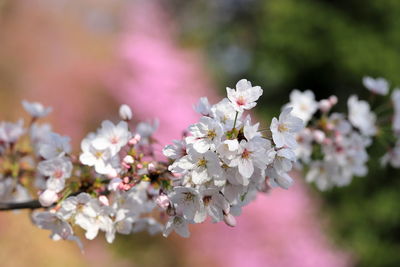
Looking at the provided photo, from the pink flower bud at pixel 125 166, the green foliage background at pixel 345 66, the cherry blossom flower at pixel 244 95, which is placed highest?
the cherry blossom flower at pixel 244 95

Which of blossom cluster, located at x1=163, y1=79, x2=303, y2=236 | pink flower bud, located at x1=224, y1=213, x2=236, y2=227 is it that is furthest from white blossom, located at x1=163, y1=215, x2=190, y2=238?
pink flower bud, located at x1=224, y1=213, x2=236, y2=227

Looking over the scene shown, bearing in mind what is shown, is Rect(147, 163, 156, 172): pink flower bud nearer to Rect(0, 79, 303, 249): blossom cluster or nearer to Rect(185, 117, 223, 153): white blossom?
Rect(0, 79, 303, 249): blossom cluster

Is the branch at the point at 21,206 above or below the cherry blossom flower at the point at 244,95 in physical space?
below

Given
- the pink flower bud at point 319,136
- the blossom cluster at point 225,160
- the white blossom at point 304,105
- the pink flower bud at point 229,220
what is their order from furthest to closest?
the white blossom at point 304,105 → the pink flower bud at point 319,136 → the pink flower bud at point 229,220 → the blossom cluster at point 225,160

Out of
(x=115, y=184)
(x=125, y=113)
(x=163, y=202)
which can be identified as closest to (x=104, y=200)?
(x=115, y=184)

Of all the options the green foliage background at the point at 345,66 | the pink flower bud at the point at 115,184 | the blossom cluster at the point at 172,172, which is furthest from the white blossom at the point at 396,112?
the green foliage background at the point at 345,66

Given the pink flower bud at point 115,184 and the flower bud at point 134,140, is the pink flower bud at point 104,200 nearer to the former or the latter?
the pink flower bud at point 115,184

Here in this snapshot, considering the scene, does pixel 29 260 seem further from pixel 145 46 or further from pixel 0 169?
pixel 145 46

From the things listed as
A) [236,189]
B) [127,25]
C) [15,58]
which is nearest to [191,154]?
[236,189]
